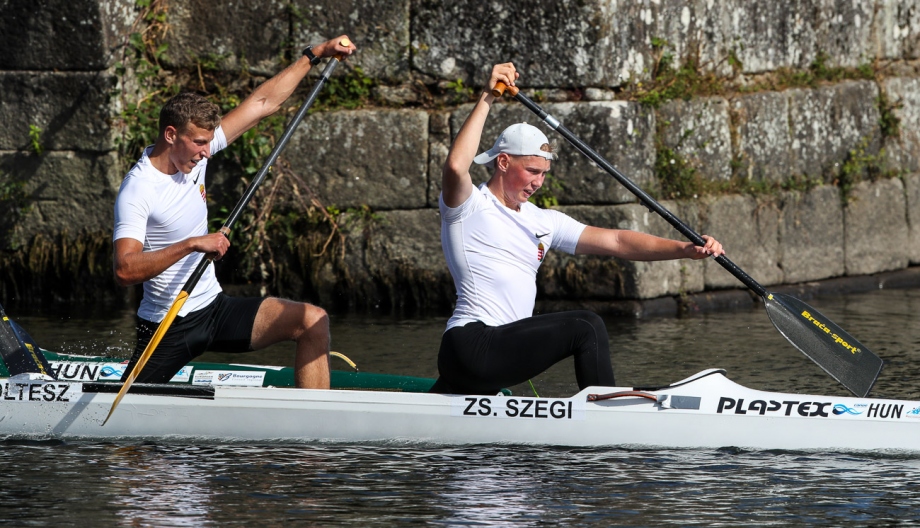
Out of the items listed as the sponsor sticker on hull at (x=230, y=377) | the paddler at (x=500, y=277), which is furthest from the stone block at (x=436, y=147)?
the paddler at (x=500, y=277)

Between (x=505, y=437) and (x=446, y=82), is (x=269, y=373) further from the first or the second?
(x=446, y=82)

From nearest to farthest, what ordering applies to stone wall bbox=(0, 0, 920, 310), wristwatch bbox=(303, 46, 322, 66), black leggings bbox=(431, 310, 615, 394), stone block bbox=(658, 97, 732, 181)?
black leggings bbox=(431, 310, 615, 394) < wristwatch bbox=(303, 46, 322, 66) < stone wall bbox=(0, 0, 920, 310) < stone block bbox=(658, 97, 732, 181)

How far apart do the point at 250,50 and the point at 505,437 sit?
4.43 metres

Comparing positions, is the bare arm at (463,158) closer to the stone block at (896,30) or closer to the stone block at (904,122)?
the stone block at (904,122)

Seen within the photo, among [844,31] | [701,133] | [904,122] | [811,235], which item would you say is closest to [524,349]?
[701,133]

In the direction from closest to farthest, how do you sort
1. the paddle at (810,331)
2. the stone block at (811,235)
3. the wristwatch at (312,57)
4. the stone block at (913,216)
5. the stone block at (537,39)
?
the paddle at (810,331)
the wristwatch at (312,57)
the stone block at (537,39)
the stone block at (811,235)
the stone block at (913,216)

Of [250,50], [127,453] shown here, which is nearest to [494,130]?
[250,50]

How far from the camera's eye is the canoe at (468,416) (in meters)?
5.80

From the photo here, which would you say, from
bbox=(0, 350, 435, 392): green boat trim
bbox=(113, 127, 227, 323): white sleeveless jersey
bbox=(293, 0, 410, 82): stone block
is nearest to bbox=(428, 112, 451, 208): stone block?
bbox=(293, 0, 410, 82): stone block

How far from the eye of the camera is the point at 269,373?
6980 mm

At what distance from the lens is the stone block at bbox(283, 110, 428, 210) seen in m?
9.38

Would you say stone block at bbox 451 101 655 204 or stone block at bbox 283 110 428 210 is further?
stone block at bbox 283 110 428 210

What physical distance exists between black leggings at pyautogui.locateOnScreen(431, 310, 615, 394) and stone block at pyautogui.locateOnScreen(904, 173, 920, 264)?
578 centimetres

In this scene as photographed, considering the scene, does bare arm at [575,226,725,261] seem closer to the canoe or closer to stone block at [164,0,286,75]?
the canoe
